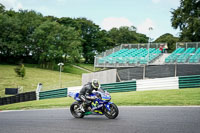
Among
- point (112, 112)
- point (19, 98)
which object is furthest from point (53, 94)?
point (112, 112)

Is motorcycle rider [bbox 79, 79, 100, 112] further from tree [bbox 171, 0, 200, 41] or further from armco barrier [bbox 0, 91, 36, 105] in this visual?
tree [bbox 171, 0, 200, 41]

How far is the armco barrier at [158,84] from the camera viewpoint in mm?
16906

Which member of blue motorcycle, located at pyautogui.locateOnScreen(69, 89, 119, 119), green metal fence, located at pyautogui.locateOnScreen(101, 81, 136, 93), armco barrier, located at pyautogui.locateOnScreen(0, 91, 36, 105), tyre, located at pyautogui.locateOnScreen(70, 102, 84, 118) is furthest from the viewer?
armco barrier, located at pyautogui.locateOnScreen(0, 91, 36, 105)

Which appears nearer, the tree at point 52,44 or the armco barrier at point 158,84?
the armco barrier at point 158,84

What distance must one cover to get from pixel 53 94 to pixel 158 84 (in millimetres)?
10658

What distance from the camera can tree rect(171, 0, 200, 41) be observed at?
34316 mm

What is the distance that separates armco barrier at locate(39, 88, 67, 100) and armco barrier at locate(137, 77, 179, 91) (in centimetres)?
763

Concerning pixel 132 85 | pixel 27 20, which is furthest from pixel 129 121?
pixel 27 20

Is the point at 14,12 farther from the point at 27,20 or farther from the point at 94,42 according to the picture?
the point at 94,42

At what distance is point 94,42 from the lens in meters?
79.6

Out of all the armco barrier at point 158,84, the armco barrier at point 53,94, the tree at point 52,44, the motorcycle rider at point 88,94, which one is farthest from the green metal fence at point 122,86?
the tree at point 52,44

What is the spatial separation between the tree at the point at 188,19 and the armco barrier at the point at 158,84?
1894 centimetres

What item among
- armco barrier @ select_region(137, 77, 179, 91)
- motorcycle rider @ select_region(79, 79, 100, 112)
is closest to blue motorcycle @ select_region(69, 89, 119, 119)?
motorcycle rider @ select_region(79, 79, 100, 112)

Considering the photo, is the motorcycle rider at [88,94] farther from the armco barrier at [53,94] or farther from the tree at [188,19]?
the tree at [188,19]
